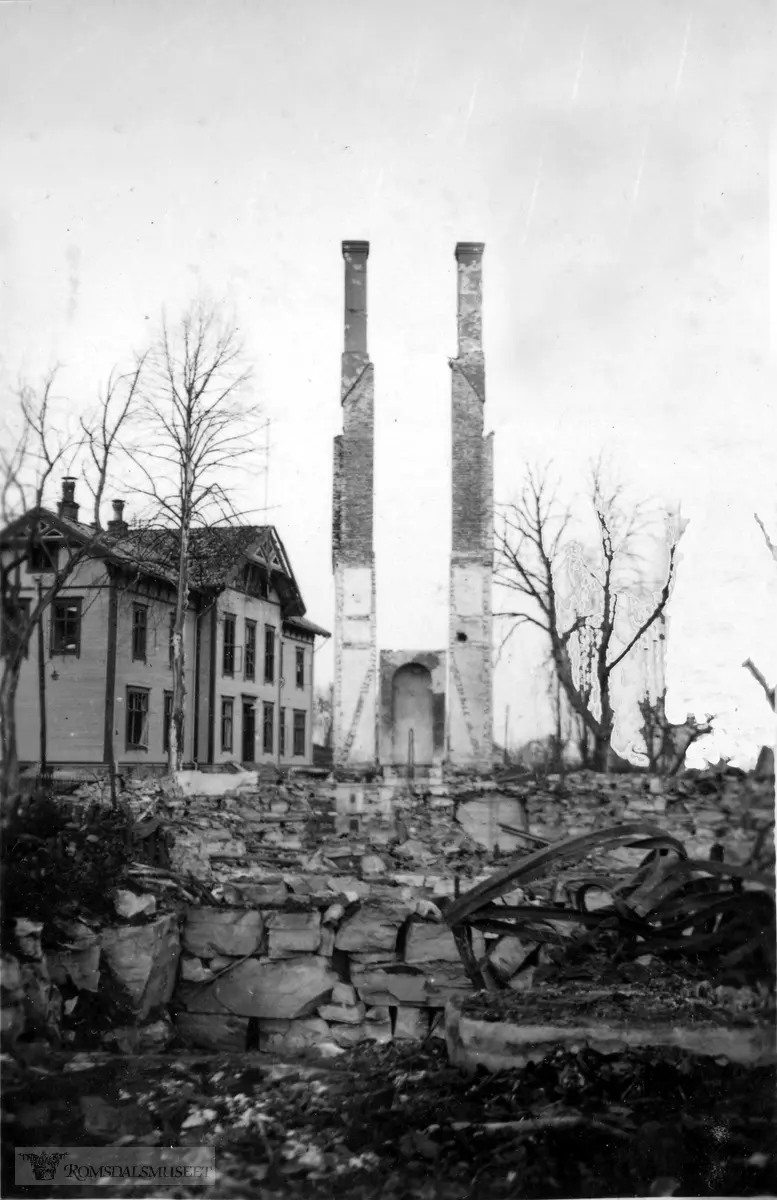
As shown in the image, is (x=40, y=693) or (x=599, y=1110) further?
(x=40, y=693)

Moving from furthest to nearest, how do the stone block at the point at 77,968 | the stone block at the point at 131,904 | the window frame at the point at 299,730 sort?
the window frame at the point at 299,730 < the stone block at the point at 131,904 < the stone block at the point at 77,968

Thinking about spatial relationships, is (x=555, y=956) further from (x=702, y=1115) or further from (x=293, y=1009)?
(x=293, y=1009)

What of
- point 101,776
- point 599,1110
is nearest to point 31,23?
point 101,776

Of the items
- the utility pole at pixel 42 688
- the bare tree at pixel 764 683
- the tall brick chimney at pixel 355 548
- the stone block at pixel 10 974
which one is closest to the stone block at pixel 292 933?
the tall brick chimney at pixel 355 548

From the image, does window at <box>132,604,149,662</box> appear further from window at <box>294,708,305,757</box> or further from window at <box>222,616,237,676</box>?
window at <box>294,708,305,757</box>

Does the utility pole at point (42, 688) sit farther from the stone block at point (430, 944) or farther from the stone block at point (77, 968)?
the stone block at point (430, 944)

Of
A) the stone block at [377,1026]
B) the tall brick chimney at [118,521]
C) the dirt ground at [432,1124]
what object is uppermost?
the tall brick chimney at [118,521]

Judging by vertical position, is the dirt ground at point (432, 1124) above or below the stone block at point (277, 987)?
below

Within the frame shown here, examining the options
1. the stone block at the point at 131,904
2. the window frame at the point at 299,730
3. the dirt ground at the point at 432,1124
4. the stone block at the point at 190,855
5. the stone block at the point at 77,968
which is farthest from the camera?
the window frame at the point at 299,730
